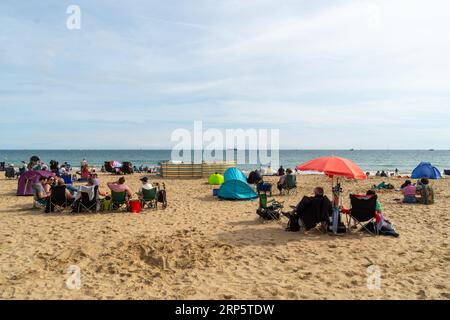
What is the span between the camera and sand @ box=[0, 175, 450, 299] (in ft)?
15.1

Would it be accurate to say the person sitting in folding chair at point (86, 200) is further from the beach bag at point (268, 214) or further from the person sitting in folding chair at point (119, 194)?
the beach bag at point (268, 214)

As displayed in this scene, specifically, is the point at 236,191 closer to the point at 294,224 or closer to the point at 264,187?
the point at 264,187

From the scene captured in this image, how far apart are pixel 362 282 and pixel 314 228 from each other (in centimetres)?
303

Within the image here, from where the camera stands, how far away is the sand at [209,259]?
4.59 meters

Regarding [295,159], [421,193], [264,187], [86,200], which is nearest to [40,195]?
[86,200]

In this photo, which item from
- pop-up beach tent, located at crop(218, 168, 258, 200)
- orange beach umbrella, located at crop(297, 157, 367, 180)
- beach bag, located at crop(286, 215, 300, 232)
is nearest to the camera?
orange beach umbrella, located at crop(297, 157, 367, 180)

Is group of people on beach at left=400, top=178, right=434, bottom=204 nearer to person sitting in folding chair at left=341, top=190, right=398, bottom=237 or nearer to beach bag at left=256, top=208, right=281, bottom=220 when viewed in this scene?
person sitting in folding chair at left=341, top=190, right=398, bottom=237

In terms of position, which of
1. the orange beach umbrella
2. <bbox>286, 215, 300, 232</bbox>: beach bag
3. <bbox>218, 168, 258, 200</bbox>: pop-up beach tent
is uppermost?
the orange beach umbrella

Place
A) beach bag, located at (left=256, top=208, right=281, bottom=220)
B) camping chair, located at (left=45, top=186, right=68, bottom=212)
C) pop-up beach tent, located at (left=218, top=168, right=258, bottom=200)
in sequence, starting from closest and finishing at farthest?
beach bag, located at (left=256, top=208, right=281, bottom=220) → camping chair, located at (left=45, top=186, right=68, bottom=212) → pop-up beach tent, located at (left=218, top=168, right=258, bottom=200)

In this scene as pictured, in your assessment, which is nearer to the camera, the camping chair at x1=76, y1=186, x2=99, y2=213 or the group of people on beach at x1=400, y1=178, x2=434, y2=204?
the camping chair at x1=76, y1=186, x2=99, y2=213

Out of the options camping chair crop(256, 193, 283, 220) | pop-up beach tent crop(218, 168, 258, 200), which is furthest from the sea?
camping chair crop(256, 193, 283, 220)

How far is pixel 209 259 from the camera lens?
5.73 meters

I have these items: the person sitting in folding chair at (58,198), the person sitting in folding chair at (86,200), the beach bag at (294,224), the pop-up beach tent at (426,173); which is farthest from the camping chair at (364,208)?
the pop-up beach tent at (426,173)
